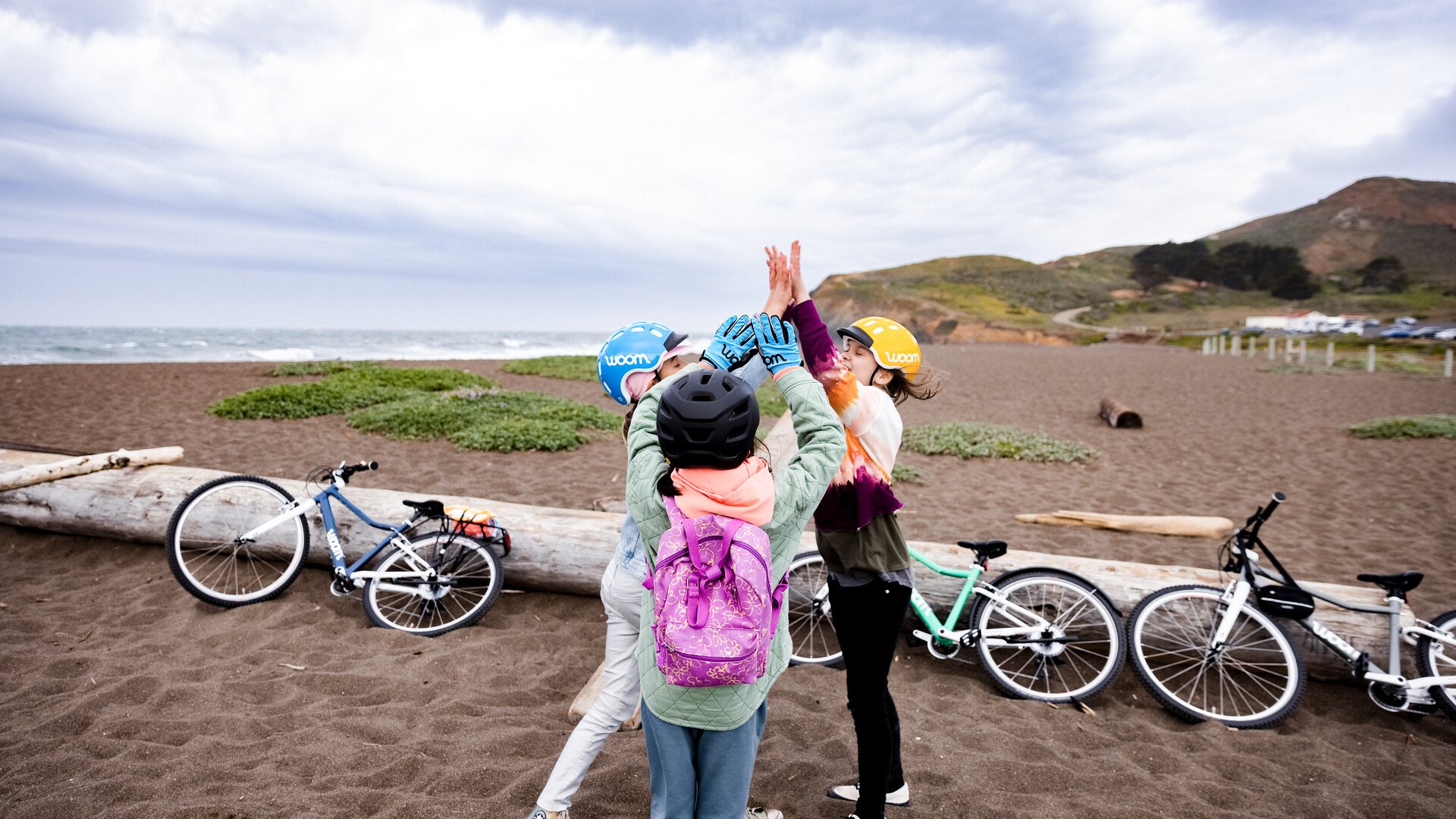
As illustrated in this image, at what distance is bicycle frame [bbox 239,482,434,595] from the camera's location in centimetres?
459

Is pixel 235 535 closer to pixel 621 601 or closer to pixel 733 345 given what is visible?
pixel 621 601

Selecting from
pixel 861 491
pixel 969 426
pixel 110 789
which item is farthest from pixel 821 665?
pixel 969 426

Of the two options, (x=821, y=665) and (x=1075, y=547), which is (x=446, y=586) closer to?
(x=821, y=665)

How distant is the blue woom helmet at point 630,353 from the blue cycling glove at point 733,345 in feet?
1.25

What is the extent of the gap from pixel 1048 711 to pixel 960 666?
2.05 ft

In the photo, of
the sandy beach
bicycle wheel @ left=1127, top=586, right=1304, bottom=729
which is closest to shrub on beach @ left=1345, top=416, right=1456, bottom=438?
the sandy beach

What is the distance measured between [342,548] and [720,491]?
4379 mm

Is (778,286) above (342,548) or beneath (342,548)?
above

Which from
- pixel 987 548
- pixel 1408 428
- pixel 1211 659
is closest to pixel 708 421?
pixel 987 548

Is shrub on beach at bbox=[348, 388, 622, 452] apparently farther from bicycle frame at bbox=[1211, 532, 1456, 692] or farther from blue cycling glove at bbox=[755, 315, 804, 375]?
blue cycling glove at bbox=[755, 315, 804, 375]

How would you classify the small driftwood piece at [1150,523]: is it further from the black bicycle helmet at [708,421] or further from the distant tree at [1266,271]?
the distant tree at [1266,271]

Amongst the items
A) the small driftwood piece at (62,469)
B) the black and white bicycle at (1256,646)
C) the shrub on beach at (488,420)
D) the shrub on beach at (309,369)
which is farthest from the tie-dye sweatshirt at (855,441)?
the shrub on beach at (309,369)

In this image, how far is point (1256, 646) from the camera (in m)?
4.00

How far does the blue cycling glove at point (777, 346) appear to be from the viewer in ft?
6.84
